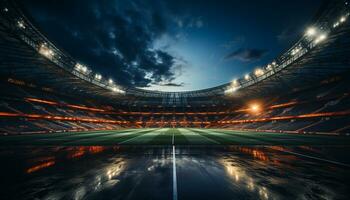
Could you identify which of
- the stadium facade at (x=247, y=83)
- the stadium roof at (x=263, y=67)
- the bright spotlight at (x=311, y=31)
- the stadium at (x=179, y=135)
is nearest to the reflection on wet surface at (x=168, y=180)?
the stadium at (x=179, y=135)

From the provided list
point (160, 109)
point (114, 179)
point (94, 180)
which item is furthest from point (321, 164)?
point (160, 109)

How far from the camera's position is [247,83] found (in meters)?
48.8

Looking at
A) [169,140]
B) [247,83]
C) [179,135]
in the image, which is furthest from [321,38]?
[247,83]

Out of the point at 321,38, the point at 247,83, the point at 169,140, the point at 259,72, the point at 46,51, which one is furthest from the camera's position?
the point at 247,83

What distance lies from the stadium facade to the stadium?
0.22m

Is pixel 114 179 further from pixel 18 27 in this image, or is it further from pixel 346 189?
pixel 18 27

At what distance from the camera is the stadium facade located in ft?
67.1

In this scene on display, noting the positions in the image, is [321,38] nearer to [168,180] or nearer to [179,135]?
[179,135]

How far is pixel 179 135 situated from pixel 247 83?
100 feet

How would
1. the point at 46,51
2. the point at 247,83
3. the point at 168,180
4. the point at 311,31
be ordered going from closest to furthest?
the point at 168,180 → the point at 311,31 → the point at 46,51 → the point at 247,83

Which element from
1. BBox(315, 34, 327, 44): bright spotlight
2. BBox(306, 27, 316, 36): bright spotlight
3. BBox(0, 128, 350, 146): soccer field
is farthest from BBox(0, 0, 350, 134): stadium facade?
BBox(0, 128, 350, 146): soccer field

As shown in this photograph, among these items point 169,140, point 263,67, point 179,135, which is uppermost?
point 263,67

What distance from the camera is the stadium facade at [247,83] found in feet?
67.1

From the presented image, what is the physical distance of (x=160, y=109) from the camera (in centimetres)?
9356
